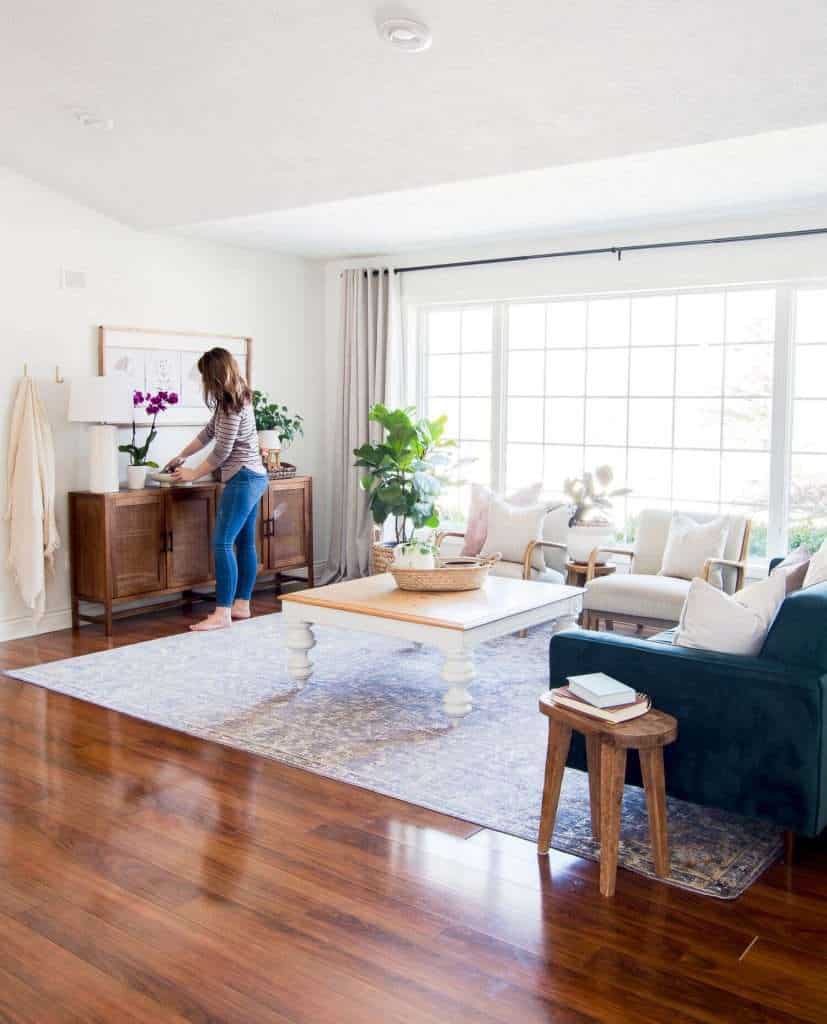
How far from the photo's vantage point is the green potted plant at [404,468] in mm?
6254

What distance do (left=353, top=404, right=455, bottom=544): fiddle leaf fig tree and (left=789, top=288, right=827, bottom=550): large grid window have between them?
6.89 feet

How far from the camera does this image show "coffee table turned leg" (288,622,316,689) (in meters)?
4.52

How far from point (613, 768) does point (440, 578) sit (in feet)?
6.56

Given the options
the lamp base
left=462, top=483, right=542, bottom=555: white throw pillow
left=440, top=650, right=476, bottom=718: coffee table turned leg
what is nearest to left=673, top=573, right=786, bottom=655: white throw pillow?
left=440, top=650, right=476, bottom=718: coffee table turned leg

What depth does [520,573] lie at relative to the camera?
569 cm

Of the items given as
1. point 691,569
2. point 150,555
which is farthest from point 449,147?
point 150,555

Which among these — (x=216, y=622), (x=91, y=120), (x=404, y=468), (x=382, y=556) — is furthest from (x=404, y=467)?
(x=91, y=120)

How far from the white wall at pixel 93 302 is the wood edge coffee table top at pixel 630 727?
3893 millimetres

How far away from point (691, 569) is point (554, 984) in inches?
130

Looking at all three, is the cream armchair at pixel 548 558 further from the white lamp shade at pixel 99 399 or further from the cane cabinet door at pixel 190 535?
the white lamp shade at pixel 99 399

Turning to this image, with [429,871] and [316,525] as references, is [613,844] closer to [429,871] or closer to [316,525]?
[429,871]

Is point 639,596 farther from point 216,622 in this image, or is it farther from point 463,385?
point 463,385

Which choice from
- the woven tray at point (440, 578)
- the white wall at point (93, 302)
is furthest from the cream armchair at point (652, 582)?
the white wall at point (93, 302)

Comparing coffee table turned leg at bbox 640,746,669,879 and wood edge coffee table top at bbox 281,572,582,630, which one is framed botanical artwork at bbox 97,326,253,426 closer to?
wood edge coffee table top at bbox 281,572,582,630
